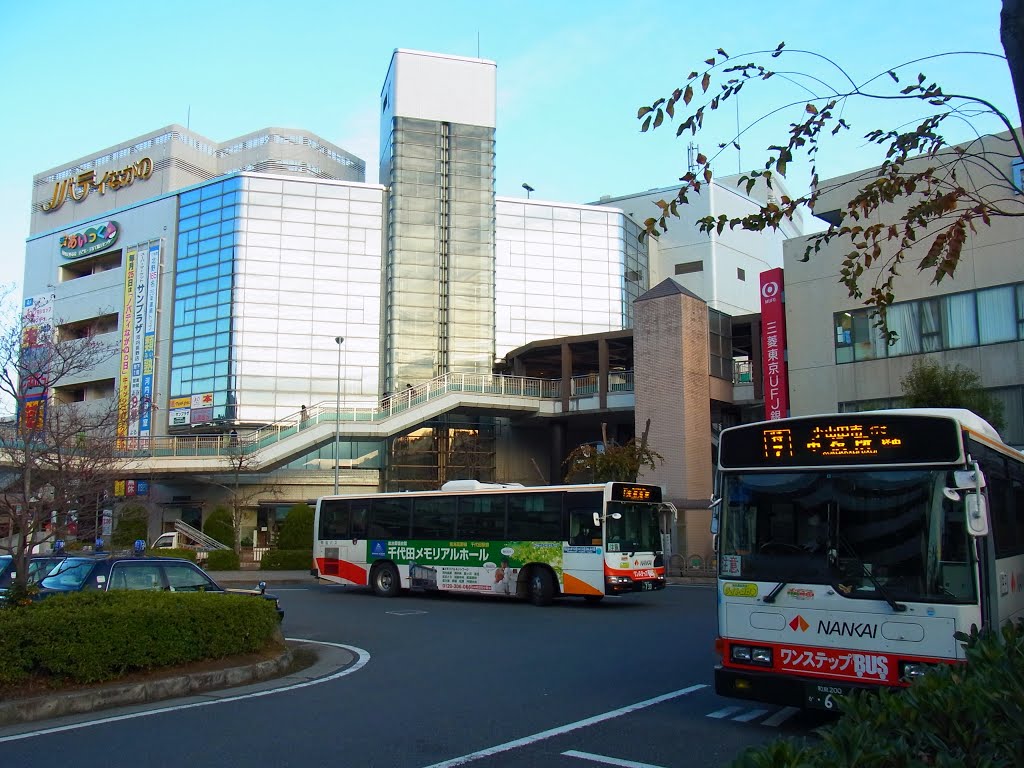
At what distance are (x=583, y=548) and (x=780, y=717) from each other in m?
11.5

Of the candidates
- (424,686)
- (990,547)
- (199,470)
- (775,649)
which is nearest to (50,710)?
(424,686)

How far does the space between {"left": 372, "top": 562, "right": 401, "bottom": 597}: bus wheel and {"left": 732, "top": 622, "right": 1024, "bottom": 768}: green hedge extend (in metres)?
20.1

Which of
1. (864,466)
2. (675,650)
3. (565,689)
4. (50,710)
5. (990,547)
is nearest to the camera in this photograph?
(990,547)

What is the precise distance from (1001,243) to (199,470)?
115ft

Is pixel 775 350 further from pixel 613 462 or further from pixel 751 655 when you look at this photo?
pixel 751 655

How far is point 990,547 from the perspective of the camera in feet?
22.9

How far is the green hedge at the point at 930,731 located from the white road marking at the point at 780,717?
3.85 meters

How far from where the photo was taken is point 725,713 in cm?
852

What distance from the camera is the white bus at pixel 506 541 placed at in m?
19.8

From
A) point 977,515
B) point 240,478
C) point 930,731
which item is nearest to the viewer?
point 930,731

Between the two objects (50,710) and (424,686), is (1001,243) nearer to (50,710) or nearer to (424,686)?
(424,686)

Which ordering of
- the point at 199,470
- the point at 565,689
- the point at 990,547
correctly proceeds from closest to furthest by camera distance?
the point at 990,547
the point at 565,689
the point at 199,470

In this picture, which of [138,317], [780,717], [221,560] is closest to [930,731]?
[780,717]

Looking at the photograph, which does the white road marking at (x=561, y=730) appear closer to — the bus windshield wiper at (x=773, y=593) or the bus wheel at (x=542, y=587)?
the bus windshield wiper at (x=773, y=593)
